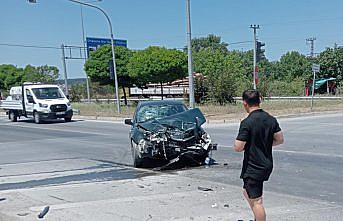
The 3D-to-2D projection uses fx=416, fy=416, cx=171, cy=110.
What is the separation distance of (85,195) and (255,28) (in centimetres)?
3320

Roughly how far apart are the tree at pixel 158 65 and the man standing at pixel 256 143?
30234 millimetres

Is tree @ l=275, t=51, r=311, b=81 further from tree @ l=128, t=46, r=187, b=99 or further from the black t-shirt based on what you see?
the black t-shirt

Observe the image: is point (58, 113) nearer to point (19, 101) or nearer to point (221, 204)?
point (19, 101)

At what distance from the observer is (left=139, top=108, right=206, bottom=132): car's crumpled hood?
9.26m

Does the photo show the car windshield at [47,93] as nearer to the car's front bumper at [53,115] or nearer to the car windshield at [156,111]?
the car's front bumper at [53,115]

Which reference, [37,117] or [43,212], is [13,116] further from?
[43,212]

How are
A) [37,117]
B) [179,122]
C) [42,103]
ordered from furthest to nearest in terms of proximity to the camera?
[37,117], [42,103], [179,122]

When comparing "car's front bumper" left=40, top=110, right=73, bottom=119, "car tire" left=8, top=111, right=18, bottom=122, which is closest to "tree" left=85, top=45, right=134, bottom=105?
"car tire" left=8, top=111, right=18, bottom=122

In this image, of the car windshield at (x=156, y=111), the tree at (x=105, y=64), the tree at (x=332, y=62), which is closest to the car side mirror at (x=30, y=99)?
the tree at (x=105, y=64)

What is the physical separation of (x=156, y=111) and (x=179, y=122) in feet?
5.04

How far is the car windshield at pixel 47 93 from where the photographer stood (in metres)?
26.5

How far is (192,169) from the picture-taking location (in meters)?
9.22

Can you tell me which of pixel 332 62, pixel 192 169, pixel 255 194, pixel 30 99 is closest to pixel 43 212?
pixel 255 194

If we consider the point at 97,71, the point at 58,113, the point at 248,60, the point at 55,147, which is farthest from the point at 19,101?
the point at 248,60
